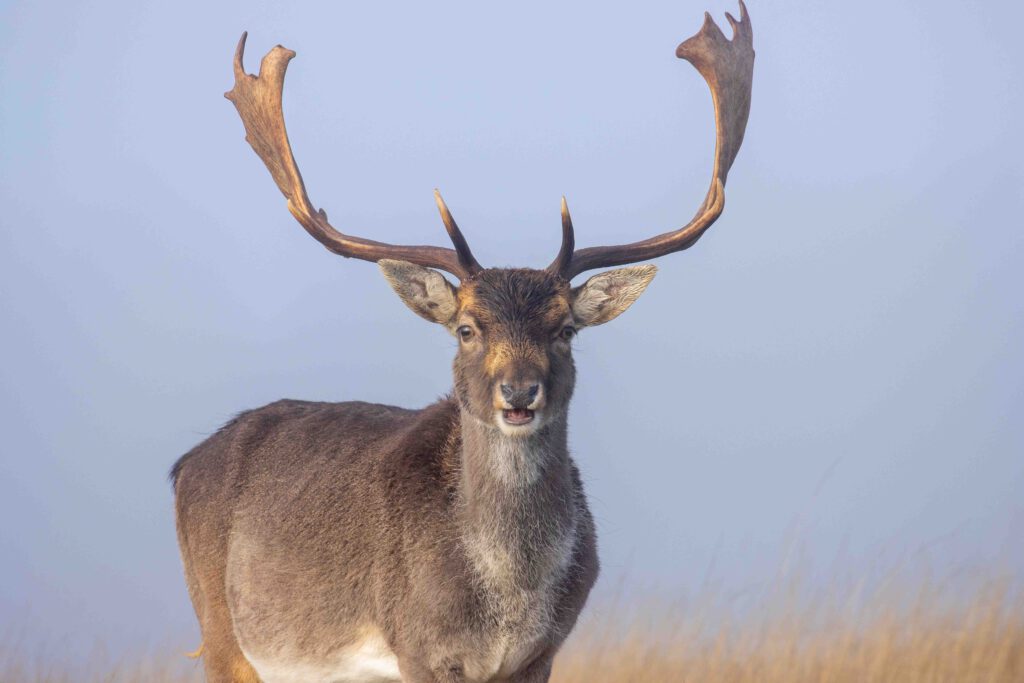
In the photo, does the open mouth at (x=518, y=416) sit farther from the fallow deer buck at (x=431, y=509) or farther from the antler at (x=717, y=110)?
the antler at (x=717, y=110)

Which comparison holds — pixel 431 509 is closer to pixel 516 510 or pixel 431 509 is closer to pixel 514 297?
pixel 516 510

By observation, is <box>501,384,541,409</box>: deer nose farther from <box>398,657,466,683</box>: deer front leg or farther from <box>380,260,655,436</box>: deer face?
<box>398,657,466,683</box>: deer front leg

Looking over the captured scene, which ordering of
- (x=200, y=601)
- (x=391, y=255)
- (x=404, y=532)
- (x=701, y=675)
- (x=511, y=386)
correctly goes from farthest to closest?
(x=701, y=675), (x=200, y=601), (x=391, y=255), (x=404, y=532), (x=511, y=386)

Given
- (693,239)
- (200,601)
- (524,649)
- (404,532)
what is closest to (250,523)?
(200,601)

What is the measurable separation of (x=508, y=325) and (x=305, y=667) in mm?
2425

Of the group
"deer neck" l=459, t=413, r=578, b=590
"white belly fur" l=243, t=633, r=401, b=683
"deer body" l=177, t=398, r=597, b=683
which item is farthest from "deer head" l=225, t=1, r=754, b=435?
"white belly fur" l=243, t=633, r=401, b=683

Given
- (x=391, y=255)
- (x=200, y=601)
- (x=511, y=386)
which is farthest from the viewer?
(x=200, y=601)

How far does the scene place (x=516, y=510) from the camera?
7344 millimetres

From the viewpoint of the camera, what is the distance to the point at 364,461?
329 inches

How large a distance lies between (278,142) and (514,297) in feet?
9.89

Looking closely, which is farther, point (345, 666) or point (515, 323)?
point (345, 666)

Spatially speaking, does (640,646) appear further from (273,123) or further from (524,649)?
(273,123)

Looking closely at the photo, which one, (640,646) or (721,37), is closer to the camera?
(721,37)

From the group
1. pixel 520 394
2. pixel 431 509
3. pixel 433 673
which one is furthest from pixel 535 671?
pixel 520 394
